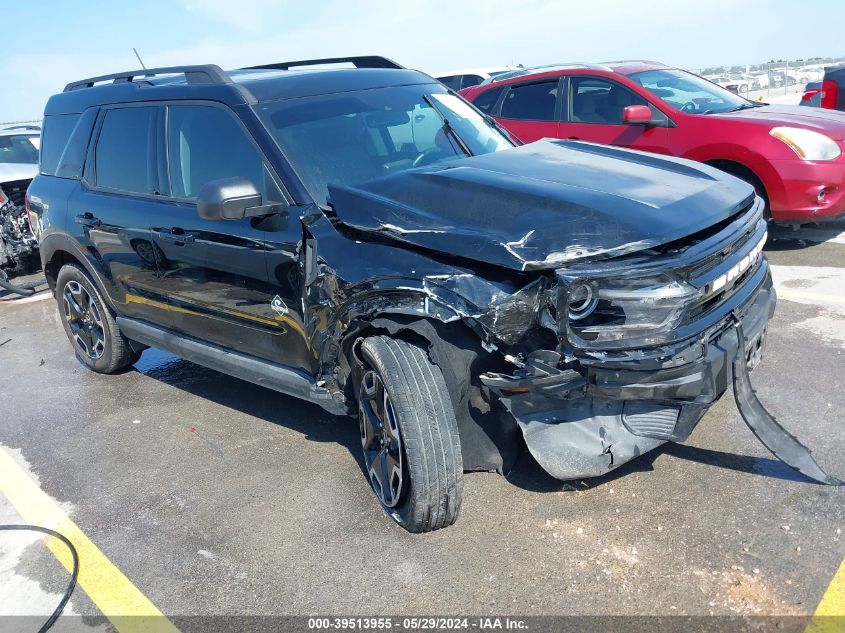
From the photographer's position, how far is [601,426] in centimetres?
285

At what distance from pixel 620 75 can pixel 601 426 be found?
560 centimetres

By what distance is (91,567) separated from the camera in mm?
3174

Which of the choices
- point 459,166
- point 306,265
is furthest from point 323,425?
point 459,166

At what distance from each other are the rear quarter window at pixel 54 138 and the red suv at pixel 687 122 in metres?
4.72

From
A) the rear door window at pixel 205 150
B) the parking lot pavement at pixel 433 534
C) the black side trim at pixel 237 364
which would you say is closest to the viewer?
the parking lot pavement at pixel 433 534

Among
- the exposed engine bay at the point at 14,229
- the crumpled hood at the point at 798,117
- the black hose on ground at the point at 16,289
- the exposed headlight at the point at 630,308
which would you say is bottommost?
the black hose on ground at the point at 16,289

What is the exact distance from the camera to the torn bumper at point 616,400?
2.65 m

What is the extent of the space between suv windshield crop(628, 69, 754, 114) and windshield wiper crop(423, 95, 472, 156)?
12.7 ft

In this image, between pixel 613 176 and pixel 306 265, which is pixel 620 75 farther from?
pixel 306 265

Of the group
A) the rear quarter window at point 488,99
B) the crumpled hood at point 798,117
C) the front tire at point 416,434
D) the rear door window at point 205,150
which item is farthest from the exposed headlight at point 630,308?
the rear quarter window at point 488,99

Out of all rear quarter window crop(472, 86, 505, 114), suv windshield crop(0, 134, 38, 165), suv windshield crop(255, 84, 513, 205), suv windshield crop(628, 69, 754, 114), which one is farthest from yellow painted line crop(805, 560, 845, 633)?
suv windshield crop(0, 134, 38, 165)

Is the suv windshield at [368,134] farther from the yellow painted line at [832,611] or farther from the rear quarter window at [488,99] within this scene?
the rear quarter window at [488,99]

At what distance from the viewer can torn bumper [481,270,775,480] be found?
8.68 ft

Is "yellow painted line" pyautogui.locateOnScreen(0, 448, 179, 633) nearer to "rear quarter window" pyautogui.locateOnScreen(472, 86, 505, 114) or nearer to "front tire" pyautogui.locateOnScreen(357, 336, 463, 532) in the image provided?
"front tire" pyautogui.locateOnScreen(357, 336, 463, 532)
